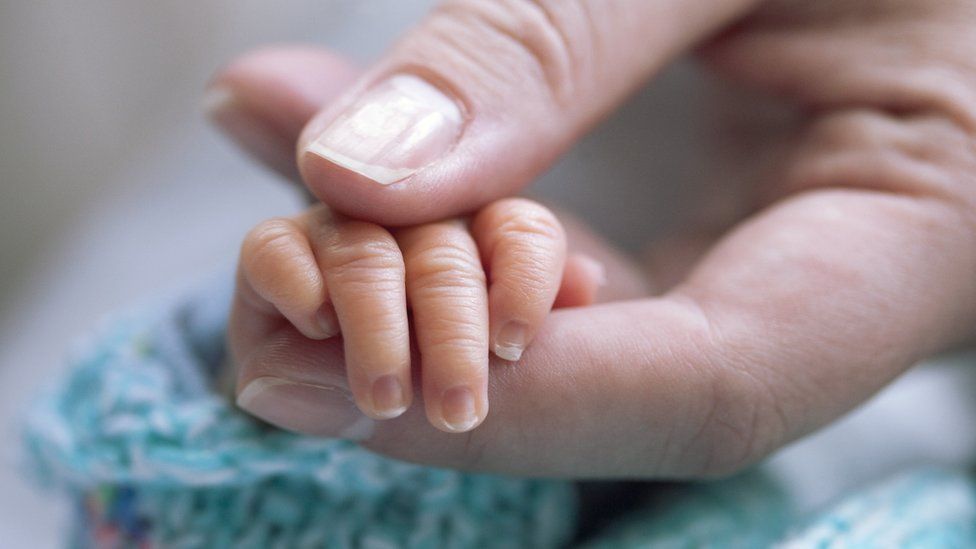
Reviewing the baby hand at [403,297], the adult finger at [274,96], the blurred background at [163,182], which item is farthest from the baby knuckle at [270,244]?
the blurred background at [163,182]

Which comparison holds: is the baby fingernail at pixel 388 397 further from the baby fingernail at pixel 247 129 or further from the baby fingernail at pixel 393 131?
the baby fingernail at pixel 247 129

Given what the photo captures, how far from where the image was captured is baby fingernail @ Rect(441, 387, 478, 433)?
0.52 metres

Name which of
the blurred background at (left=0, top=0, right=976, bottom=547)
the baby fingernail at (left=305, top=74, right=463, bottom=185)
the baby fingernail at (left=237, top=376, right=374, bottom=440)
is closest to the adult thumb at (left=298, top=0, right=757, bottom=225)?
the baby fingernail at (left=305, top=74, right=463, bottom=185)

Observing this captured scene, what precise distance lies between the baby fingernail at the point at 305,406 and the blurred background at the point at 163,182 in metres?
0.45

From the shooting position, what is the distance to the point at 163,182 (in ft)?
4.30

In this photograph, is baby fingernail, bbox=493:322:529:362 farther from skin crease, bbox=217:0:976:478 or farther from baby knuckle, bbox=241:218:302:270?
baby knuckle, bbox=241:218:302:270

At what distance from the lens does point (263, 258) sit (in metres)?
0.54

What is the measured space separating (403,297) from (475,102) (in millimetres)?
183

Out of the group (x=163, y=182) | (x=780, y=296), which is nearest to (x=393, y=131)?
(x=780, y=296)

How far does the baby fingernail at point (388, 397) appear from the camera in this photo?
0.52 m

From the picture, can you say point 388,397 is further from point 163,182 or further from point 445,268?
point 163,182

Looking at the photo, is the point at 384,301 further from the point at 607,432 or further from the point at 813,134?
the point at 813,134

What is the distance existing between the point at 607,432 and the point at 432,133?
221mm

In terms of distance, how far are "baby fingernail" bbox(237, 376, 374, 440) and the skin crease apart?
0.01m
